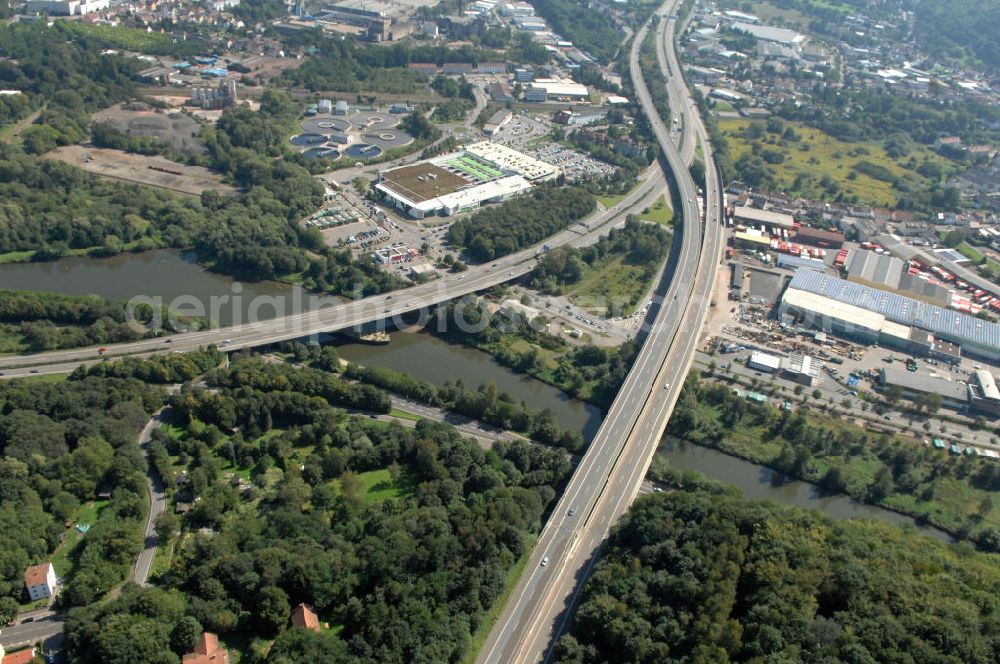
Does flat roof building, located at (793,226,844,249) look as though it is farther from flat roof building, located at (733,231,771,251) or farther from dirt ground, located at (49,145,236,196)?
dirt ground, located at (49,145,236,196)

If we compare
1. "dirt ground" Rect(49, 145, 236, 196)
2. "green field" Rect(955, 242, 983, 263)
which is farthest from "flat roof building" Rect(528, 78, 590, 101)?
"green field" Rect(955, 242, 983, 263)

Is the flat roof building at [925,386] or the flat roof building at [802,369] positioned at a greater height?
the flat roof building at [925,386]

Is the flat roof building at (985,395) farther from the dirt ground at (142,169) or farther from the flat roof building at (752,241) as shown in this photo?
the dirt ground at (142,169)

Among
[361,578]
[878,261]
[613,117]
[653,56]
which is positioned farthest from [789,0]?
[361,578]

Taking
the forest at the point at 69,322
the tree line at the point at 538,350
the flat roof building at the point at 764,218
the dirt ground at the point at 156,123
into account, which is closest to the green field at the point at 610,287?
the tree line at the point at 538,350

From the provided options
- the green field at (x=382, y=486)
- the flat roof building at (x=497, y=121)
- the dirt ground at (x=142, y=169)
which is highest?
the flat roof building at (x=497, y=121)

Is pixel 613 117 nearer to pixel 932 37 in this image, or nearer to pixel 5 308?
pixel 5 308

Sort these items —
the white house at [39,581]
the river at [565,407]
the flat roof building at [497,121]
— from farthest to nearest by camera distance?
the flat roof building at [497,121] → the river at [565,407] → the white house at [39,581]
